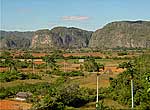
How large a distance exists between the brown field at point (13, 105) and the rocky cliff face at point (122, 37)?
4090 inches

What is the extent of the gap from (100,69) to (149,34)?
8505 cm

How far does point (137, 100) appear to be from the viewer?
66.2ft

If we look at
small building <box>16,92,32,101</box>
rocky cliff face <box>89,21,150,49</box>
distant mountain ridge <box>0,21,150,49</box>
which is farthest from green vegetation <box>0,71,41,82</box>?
rocky cliff face <box>89,21,150,49</box>

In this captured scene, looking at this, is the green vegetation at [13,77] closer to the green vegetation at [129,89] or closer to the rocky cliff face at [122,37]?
the green vegetation at [129,89]

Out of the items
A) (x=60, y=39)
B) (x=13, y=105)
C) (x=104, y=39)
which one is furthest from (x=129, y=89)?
(x=60, y=39)

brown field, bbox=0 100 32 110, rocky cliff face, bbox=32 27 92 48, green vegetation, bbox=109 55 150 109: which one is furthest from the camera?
rocky cliff face, bbox=32 27 92 48

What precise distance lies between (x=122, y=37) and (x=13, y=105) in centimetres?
11636

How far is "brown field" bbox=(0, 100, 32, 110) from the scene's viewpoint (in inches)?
851

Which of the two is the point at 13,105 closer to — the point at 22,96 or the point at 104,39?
the point at 22,96

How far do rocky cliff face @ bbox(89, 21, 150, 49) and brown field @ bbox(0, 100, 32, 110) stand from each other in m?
104

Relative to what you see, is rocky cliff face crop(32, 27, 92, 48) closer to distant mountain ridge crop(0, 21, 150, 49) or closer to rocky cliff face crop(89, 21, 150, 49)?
distant mountain ridge crop(0, 21, 150, 49)

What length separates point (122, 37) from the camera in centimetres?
13625

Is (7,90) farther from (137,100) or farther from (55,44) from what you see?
(55,44)

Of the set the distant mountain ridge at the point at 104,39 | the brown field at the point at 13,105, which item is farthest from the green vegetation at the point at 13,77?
the distant mountain ridge at the point at 104,39
